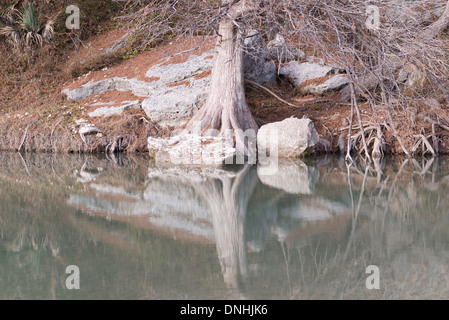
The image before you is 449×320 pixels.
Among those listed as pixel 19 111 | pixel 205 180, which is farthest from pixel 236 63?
pixel 19 111

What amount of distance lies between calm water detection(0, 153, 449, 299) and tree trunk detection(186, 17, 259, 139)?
277 centimetres

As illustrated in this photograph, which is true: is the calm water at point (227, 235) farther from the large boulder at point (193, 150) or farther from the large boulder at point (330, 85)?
the large boulder at point (330, 85)

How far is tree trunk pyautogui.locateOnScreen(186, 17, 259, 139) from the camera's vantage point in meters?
11.6

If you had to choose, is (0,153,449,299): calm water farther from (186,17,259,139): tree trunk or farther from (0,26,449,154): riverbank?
(0,26,449,154): riverbank

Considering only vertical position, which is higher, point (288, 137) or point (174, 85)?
point (174, 85)

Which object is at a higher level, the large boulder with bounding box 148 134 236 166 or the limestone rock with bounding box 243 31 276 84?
Result: the limestone rock with bounding box 243 31 276 84

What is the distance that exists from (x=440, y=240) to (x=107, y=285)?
9.89 ft

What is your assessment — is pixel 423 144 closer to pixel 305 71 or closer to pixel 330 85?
pixel 330 85

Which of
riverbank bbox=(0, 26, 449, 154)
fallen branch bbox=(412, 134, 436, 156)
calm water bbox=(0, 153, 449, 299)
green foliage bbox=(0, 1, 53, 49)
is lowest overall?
calm water bbox=(0, 153, 449, 299)

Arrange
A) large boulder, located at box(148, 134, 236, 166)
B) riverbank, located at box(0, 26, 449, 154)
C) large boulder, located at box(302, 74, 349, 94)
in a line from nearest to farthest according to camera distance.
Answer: large boulder, located at box(148, 134, 236, 166), riverbank, located at box(0, 26, 449, 154), large boulder, located at box(302, 74, 349, 94)

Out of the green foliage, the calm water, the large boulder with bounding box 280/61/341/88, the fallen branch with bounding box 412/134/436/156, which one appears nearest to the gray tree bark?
the calm water

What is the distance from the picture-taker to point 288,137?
11352 mm

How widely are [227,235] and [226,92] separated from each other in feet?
23.6

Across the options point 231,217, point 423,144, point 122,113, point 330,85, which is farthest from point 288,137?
point 231,217
